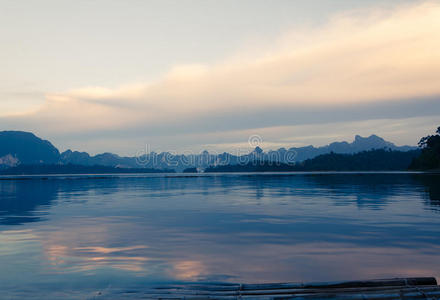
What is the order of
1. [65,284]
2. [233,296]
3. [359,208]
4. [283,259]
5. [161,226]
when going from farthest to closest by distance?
1. [359,208]
2. [161,226]
3. [283,259]
4. [65,284]
5. [233,296]

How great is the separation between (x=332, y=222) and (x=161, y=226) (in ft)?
51.0

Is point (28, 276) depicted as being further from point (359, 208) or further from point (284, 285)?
point (359, 208)

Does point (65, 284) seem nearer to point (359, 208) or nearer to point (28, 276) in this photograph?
point (28, 276)

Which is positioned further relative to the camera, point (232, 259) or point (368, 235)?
point (368, 235)

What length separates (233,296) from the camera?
1212 centimetres

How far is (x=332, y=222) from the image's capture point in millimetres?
32594

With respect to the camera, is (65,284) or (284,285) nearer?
(284,285)

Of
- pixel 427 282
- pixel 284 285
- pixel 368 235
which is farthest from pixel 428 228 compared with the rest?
pixel 284 285

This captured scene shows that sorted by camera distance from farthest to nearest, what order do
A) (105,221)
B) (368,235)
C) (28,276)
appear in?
(105,221), (368,235), (28,276)

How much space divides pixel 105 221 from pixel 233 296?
25962mm

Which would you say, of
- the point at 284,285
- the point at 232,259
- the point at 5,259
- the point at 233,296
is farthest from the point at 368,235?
the point at 5,259

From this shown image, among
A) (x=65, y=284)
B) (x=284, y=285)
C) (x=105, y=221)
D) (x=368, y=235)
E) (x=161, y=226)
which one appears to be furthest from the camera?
(x=105, y=221)

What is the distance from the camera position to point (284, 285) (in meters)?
13.2

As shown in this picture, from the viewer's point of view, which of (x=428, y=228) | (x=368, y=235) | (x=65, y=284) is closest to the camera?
(x=65, y=284)
